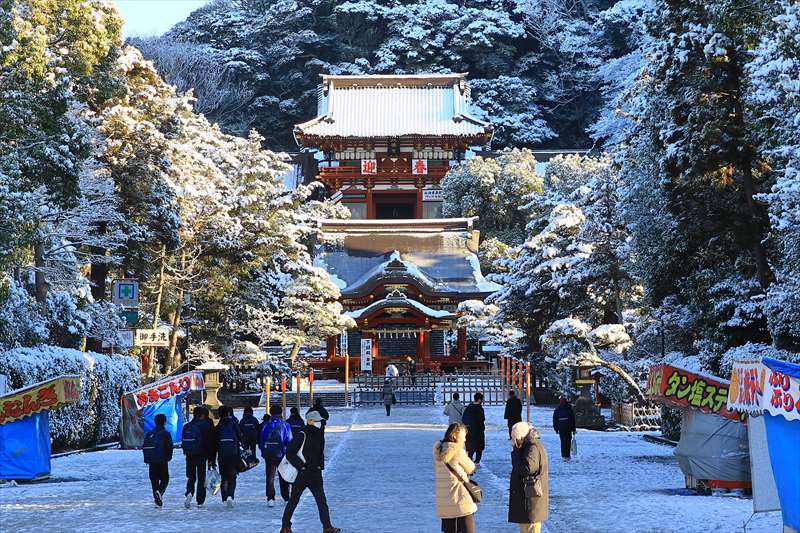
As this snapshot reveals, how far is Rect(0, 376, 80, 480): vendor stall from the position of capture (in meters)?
14.6

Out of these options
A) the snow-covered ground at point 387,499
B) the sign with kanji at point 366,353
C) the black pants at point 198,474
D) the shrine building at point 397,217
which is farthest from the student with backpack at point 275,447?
the sign with kanji at point 366,353

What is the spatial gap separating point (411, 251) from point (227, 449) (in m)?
37.3

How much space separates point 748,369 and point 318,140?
4633 centimetres

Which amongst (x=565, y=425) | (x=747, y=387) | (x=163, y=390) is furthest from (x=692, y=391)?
(x=163, y=390)

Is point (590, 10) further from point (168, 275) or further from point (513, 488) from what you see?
point (513, 488)

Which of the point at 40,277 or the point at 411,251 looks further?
the point at 411,251

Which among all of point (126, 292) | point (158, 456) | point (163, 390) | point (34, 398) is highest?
point (126, 292)

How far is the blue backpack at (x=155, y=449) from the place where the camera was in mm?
11883

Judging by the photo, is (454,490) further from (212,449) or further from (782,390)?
(212,449)

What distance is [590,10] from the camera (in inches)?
2825

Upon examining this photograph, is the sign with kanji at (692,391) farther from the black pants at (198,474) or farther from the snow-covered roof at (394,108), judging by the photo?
the snow-covered roof at (394,108)

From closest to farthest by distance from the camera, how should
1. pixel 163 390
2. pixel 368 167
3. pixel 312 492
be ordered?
pixel 312 492 < pixel 163 390 < pixel 368 167

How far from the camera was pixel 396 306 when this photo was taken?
1624 inches

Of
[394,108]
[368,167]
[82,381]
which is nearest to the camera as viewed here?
[82,381]
